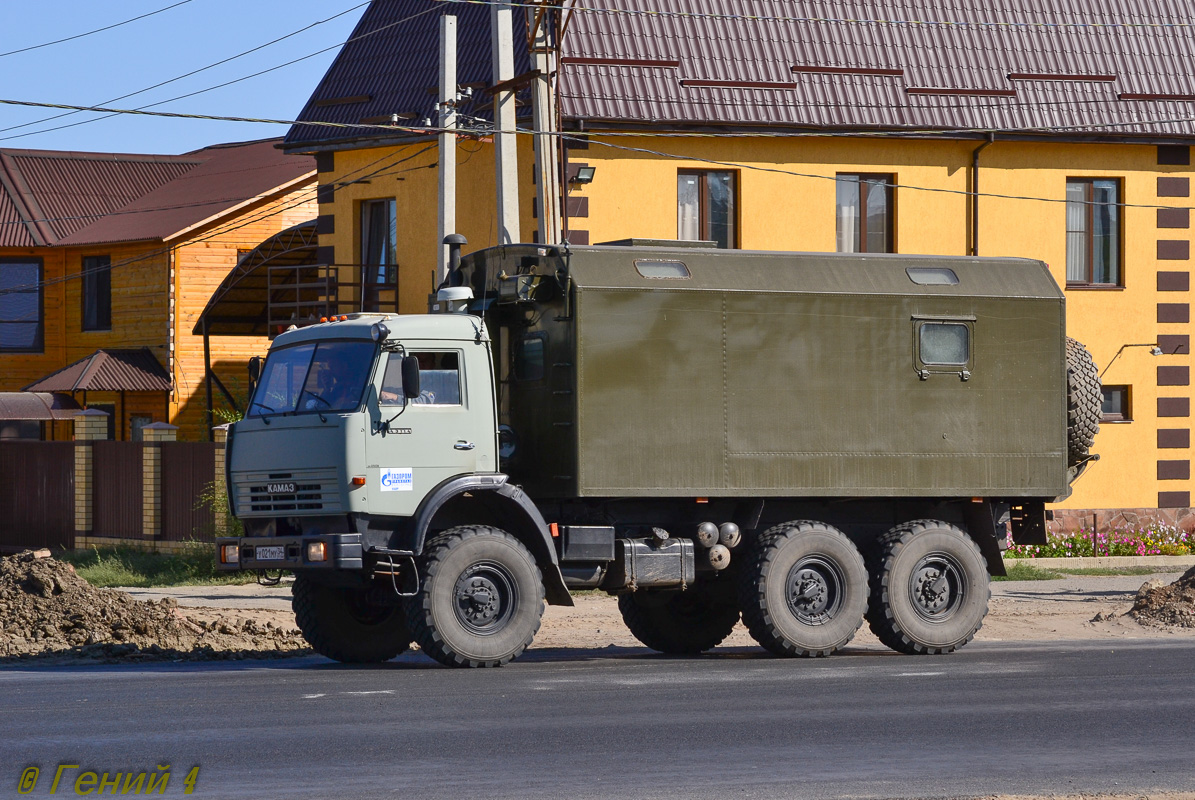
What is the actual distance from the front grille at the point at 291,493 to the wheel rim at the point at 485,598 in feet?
4.01

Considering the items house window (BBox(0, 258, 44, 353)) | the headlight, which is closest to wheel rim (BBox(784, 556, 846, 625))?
the headlight

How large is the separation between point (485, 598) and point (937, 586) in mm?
4323

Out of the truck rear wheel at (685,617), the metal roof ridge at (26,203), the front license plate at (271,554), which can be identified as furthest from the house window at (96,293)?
the front license plate at (271,554)

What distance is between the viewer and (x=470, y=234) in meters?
27.8

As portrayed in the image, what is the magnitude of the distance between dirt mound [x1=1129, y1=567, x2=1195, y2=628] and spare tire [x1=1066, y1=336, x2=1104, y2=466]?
295 cm

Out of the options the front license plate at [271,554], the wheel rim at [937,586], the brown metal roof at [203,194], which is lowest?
the wheel rim at [937,586]

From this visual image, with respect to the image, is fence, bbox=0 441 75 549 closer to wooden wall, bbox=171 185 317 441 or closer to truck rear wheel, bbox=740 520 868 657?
wooden wall, bbox=171 185 317 441

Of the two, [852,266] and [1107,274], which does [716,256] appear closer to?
[852,266]

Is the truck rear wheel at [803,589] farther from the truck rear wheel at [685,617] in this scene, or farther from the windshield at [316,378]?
the windshield at [316,378]

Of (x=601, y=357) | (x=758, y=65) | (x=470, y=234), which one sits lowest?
(x=601, y=357)

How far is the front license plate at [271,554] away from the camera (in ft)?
44.8

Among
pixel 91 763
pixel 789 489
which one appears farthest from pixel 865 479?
pixel 91 763

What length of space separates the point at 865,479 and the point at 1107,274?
49.5 ft

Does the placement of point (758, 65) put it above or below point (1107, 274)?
above
